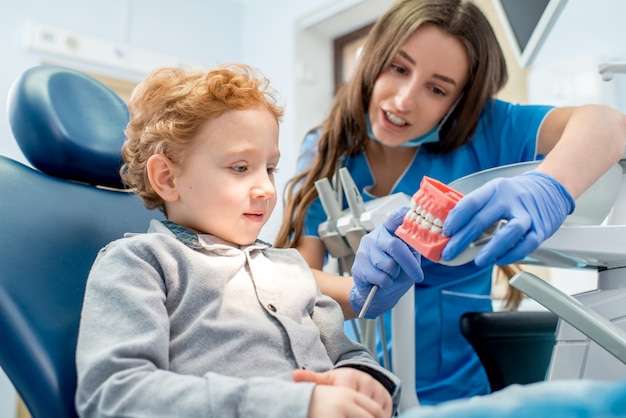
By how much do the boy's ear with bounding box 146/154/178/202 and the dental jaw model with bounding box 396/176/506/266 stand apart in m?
0.39

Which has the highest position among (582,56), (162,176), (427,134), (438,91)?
(582,56)

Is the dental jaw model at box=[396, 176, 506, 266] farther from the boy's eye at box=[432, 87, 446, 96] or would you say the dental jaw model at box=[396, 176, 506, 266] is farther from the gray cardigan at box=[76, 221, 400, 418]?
the boy's eye at box=[432, 87, 446, 96]

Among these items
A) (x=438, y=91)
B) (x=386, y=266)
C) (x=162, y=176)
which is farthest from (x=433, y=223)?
(x=438, y=91)

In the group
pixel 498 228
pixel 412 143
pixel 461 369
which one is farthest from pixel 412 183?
pixel 498 228

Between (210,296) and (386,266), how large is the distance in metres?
0.29

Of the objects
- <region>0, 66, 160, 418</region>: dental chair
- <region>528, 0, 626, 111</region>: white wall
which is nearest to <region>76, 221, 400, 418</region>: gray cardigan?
<region>0, 66, 160, 418</region>: dental chair

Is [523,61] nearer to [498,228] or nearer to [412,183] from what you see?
[412,183]

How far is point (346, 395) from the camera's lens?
597 mm

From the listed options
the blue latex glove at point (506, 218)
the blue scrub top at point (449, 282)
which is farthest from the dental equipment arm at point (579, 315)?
the blue scrub top at point (449, 282)

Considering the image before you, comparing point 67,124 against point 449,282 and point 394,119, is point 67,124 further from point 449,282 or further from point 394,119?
point 449,282

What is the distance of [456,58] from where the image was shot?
1184 millimetres

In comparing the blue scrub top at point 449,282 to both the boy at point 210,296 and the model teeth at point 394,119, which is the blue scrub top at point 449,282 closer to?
the model teeth at point 394,119

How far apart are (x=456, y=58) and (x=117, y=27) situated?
2201mm

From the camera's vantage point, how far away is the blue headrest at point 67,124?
3.03 feet
